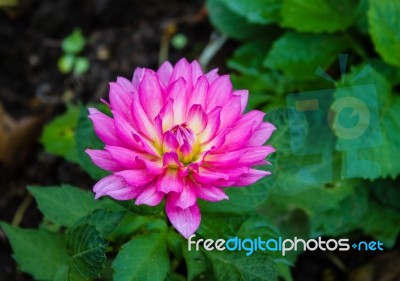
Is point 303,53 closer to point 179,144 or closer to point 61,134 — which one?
point 61,134

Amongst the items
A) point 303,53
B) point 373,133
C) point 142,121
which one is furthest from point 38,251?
point 303,53

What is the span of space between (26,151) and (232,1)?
2.65ft

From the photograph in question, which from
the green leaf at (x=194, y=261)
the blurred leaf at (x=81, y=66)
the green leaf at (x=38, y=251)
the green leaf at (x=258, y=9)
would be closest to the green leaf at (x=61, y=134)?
the blurred leaf at (x=81, y=66)

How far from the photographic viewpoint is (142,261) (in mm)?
1160

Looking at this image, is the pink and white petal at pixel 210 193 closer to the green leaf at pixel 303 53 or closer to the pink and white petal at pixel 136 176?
the pink and white petal at pixel 136 176

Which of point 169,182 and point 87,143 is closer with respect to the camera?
point 169,182

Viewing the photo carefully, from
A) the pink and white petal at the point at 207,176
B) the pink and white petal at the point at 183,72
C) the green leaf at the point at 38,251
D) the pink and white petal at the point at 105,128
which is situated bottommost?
the green leaf at the point at 38,251

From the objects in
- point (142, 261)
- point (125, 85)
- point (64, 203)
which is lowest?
point (142, 261)

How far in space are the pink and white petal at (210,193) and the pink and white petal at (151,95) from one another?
0.50ft

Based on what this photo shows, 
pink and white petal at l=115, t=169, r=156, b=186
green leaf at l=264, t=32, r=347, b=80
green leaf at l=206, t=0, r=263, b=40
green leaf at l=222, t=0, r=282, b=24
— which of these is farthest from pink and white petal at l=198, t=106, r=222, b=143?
green leaf at l=206, t=0, r=263, b=40

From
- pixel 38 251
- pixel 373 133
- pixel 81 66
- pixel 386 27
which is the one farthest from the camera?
pixel 81 66

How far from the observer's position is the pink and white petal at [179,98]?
1.09 m

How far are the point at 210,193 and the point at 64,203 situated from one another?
42cm

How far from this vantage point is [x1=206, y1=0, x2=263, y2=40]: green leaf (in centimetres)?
199
